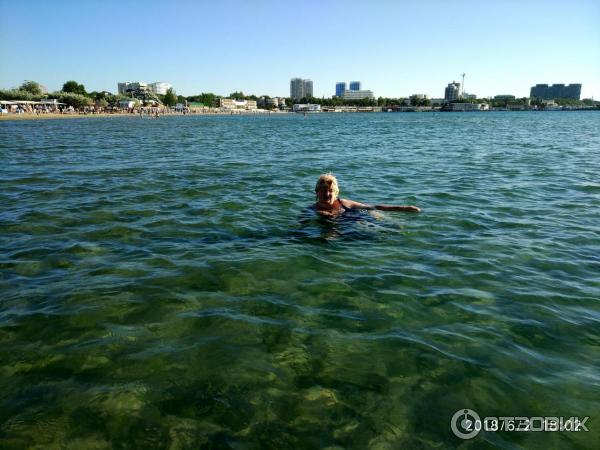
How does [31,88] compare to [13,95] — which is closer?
[13,95]

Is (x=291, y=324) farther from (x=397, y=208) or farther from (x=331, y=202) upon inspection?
(x=397, y=208)

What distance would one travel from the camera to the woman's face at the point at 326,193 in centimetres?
851

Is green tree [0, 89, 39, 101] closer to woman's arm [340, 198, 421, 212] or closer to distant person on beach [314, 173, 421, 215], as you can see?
distant person on beach [314, 173, 421, 215]

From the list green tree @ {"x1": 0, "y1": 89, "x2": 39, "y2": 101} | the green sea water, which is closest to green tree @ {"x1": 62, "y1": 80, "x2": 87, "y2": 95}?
green tree @ {"x1": 0, "y1": 89, "x2": 39, "y2": 101}

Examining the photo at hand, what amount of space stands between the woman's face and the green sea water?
0.45m

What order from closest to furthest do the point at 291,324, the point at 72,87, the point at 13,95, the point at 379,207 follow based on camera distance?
the point at 291,324 < the point at 379,207 < the point at 13,95 < the point at 72,87

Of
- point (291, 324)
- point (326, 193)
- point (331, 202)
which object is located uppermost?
point (326, 193)

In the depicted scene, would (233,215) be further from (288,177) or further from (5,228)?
(288,177)

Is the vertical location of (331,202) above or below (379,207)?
above

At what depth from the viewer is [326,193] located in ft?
28.1

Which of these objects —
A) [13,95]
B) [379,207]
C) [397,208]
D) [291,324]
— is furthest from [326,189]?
[13,95]

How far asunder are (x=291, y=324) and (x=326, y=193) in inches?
170

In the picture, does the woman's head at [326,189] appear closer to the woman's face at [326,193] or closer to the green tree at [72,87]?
the woman's face at [326,193]

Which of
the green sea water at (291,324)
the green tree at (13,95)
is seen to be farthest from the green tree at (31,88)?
the green sea water at (291,324)
